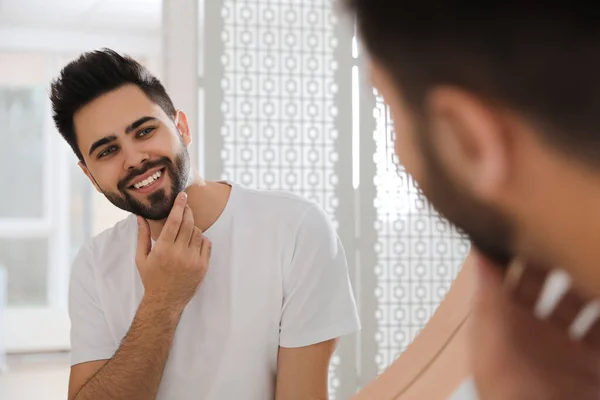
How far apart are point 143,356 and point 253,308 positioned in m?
0.20

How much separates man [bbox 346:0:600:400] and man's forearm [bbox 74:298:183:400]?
922 millimetres

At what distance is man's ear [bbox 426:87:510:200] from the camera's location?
15cm

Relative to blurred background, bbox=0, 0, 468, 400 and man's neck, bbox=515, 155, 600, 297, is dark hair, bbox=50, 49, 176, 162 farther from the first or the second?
man's neck, bbox=515, 155, 600, 297

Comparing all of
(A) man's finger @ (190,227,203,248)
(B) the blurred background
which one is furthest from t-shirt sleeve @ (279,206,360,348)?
(B) the blurred background

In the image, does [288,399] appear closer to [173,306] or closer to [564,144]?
[173,306]

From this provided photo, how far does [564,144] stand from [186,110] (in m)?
1.95

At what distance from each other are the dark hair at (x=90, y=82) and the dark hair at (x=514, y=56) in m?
1.06

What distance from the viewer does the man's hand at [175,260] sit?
103 cm

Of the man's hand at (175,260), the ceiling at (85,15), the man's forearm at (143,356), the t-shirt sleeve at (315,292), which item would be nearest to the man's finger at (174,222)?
the man's hand at (175,260)

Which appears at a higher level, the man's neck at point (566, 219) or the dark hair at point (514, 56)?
the dark hair at point (514, 56)

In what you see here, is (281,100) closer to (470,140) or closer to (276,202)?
(276,202)

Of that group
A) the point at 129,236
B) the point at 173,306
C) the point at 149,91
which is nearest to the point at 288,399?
the point at 173,306

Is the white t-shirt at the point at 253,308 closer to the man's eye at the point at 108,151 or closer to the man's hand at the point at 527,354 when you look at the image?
the man's eye at the point at 108,151

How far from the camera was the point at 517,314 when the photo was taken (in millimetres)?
186
